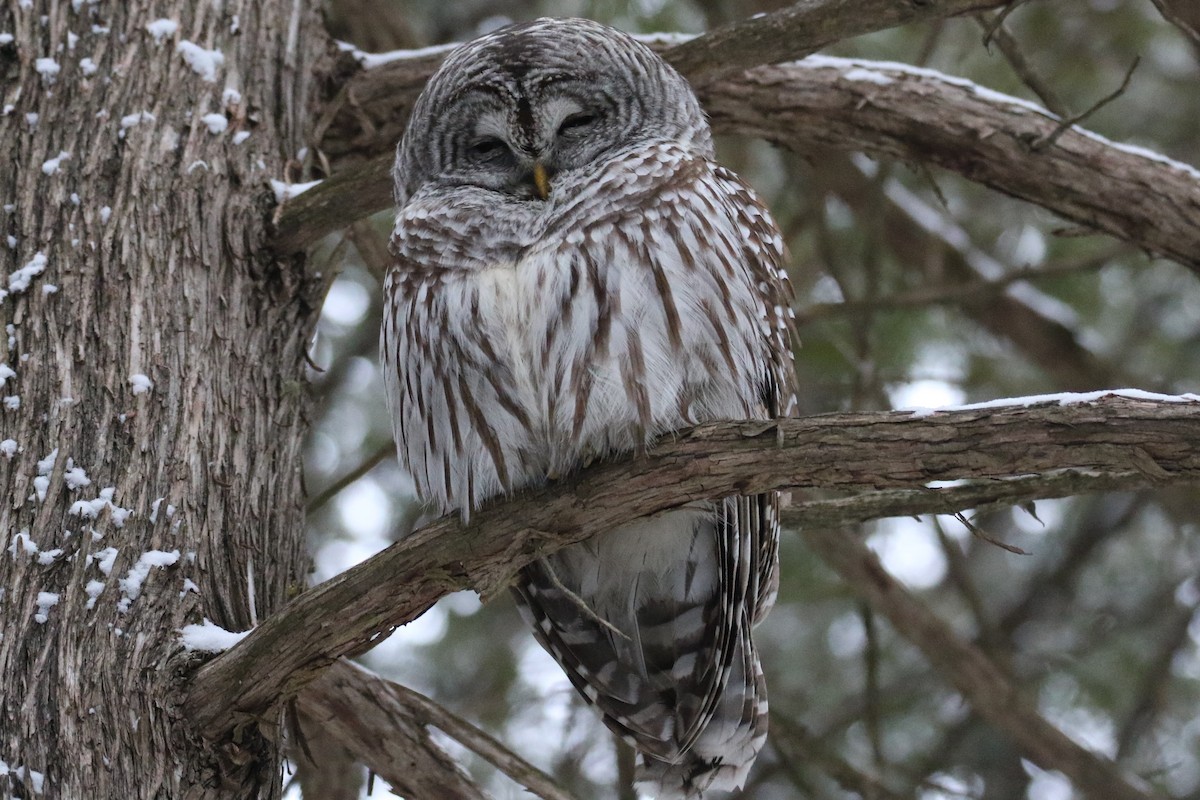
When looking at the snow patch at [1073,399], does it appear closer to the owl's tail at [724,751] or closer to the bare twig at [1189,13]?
the owl's tail at [724,751]

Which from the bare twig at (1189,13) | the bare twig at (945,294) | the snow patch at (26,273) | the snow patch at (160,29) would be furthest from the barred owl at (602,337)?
the bare twig at (1189,13)

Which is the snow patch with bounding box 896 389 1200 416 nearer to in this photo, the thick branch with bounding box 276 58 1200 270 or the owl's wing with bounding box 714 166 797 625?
the owl's wing with bounding box 714 166 797 625

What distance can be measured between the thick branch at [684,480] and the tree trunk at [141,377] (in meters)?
0.17

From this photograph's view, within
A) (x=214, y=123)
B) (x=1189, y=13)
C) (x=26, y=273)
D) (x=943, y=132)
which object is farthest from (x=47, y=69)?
(x=1189, y=13)

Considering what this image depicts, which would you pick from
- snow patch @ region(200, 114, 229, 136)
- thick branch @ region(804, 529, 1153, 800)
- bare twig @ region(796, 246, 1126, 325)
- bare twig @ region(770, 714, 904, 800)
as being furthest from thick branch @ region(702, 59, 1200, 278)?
bare twig @ region(770, 714, 904, 800)

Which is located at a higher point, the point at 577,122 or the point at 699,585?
the point at 577,122

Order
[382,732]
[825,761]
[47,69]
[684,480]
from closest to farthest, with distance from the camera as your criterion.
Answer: [684,480] < [382,732] < [47,69] < [825,761]

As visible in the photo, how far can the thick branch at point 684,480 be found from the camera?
2156mm

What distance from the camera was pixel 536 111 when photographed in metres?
3.11

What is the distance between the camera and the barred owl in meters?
2.75

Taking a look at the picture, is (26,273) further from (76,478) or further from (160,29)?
(160,29)

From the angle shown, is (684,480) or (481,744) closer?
(684,480)

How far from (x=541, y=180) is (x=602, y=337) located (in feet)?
1.60

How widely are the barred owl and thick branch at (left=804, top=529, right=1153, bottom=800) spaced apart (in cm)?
57
